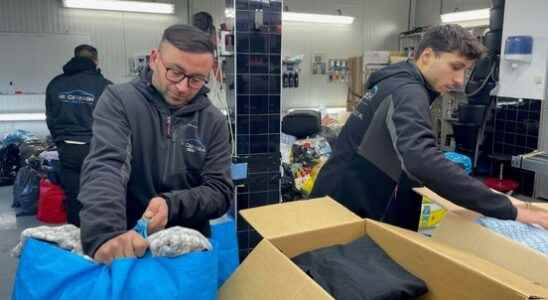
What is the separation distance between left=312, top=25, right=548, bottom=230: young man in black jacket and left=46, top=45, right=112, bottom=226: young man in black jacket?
91.8 inches

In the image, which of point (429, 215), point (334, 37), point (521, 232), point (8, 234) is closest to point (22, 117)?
point (8, 234)

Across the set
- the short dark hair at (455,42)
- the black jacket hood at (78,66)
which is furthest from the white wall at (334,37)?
the short dark hair at (455,42)

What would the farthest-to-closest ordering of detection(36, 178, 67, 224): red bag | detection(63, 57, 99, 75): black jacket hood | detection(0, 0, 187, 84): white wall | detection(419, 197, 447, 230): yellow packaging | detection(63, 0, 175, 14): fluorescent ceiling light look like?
detection(63, 0, 175, 14): fluorescent ceiling light, detection(0, 0, 187, 84): white wall, detection(36, 178, 67, 224): red bag, detection(63, 57, 99, 75): black jacket hood, detection(419, 197, 447, 230): yellow packaging

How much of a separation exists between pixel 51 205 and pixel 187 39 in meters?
3.87

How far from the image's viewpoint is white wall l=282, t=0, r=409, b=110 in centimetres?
802

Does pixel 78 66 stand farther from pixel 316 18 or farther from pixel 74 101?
pixel 316 18

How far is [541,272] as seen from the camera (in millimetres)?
1144

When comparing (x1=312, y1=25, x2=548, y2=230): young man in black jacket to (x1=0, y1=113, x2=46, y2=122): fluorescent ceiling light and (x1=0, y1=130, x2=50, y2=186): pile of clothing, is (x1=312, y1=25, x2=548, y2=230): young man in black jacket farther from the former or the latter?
(x1=0, y1=113, x2=46, y2=122): fluorescent ceiling light

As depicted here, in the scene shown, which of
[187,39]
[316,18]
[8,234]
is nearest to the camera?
[187,39]

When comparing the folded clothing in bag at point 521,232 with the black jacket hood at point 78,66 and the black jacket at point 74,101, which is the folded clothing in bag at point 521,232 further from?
the black jacket hood at point 78,66

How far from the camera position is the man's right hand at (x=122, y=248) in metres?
0.90

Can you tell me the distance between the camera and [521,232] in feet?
4.40

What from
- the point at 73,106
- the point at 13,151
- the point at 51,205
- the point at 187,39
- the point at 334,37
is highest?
the point at 334,37

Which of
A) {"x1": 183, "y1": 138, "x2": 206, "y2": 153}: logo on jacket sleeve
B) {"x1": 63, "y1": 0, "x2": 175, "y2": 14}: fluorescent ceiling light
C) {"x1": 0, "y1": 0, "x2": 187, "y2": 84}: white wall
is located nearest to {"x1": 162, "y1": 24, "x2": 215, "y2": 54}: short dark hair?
{"x1": 183, "y1": 138, "x2": 206, "y2": 153}: logo on jacket sleeve
